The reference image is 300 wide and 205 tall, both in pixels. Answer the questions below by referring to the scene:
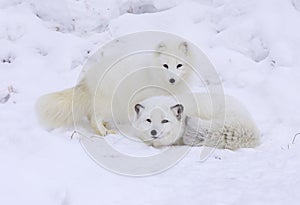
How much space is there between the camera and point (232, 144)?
4812 mm

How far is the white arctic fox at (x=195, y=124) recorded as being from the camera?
483 centimetres

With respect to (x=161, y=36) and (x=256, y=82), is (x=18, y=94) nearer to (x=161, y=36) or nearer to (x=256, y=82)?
(x=161, y=36)

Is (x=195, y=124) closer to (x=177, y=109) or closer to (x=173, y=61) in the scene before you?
(x=177, y=109)

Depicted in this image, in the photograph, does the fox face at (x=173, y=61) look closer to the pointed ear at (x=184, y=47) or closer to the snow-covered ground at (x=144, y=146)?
the pointed ear at (x=184, y=47)

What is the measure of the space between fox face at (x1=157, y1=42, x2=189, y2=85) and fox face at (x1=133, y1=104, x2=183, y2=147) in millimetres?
557

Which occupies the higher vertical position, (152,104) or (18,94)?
(152,104)

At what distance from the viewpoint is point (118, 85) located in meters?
5.33

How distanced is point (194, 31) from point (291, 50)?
134cm

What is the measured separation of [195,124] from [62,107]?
134cm

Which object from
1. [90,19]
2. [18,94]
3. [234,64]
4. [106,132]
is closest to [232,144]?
[106,132]

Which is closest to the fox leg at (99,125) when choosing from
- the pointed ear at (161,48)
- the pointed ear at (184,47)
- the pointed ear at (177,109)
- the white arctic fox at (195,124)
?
the white arctic fox at (195,124)

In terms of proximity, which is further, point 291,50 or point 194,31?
point 194,31

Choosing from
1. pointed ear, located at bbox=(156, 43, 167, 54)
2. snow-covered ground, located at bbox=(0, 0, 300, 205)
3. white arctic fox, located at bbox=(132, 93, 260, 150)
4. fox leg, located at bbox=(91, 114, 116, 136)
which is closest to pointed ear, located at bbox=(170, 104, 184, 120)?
white arctic fox, located at bbox=(132, 93, 260, 150)

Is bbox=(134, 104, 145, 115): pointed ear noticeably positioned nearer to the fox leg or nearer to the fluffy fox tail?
the fox leg
